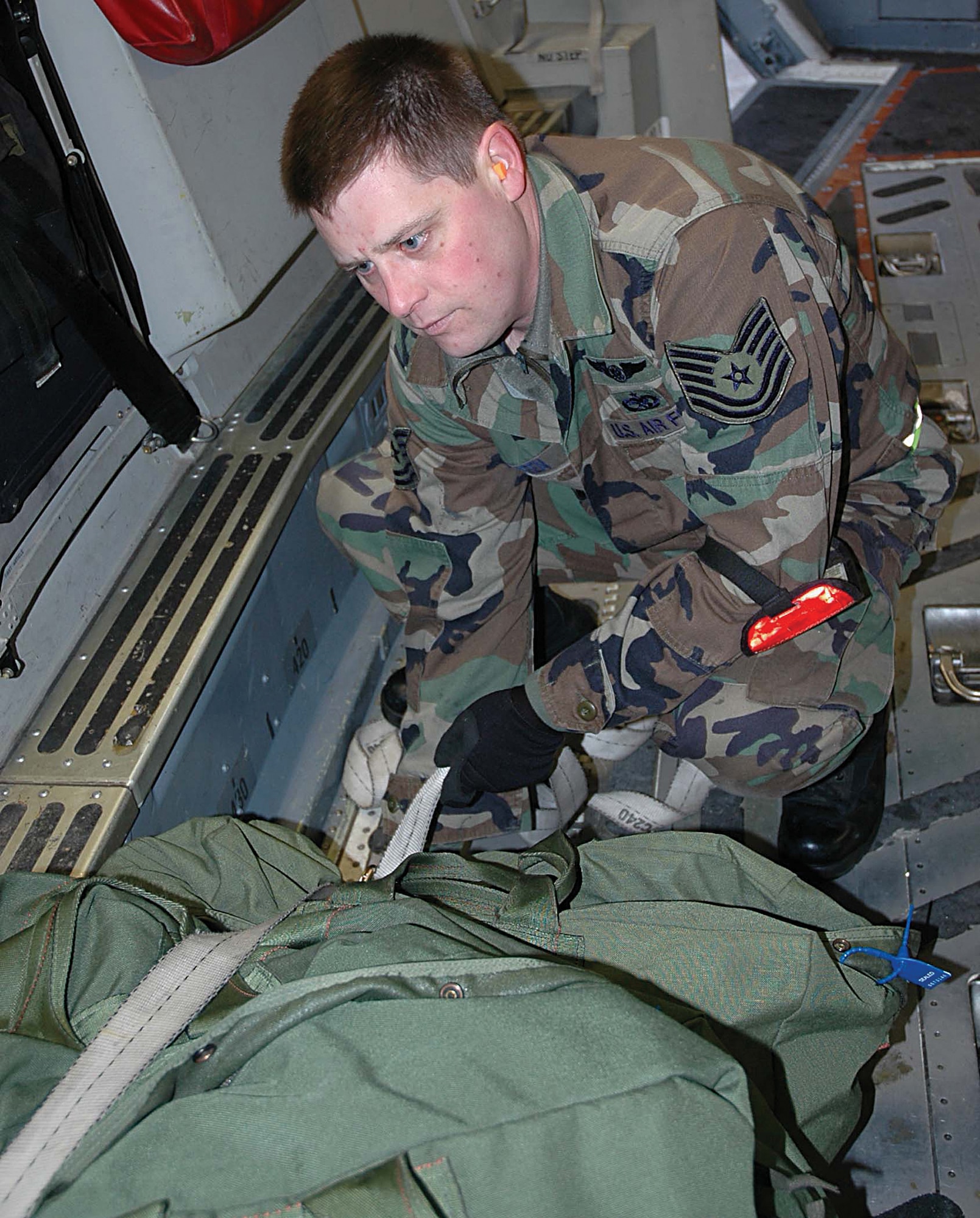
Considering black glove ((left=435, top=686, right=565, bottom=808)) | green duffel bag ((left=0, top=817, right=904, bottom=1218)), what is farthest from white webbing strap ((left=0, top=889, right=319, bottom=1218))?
black glove ((left=435, top=686, right=565, bottom=808))

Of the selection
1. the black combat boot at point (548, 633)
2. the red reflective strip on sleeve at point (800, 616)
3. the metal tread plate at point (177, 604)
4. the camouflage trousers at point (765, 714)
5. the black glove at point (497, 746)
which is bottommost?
the black combat boot at point (548, 633)

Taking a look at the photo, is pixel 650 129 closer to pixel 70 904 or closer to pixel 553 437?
pixel 553 437

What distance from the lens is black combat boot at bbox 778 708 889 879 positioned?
171 cm

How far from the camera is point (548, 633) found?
214 centimetres

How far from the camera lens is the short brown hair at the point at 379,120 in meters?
1.23

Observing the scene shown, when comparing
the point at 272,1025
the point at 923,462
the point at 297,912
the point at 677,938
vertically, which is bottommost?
the point at 923,462

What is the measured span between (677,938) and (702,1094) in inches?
11.2

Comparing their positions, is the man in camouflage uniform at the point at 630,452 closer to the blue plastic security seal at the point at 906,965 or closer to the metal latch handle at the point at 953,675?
the metal latch handle at the point at 953,675

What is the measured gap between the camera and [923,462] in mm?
1790

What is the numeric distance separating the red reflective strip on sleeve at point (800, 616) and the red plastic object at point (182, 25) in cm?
117

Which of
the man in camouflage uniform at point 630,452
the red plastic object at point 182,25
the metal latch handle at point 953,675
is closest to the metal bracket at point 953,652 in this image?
the metal latch handle at point 953,675

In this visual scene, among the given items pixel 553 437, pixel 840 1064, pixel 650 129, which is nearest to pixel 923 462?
pixel 553 437

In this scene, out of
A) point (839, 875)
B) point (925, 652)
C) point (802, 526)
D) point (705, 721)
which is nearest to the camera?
point (802, 526)

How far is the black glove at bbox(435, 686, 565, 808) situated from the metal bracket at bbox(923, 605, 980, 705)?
801mm
